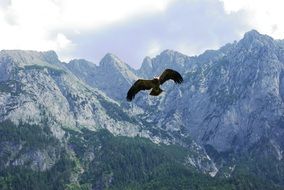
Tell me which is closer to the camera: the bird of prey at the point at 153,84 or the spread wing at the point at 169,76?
the bird of prey at the point at 153,84

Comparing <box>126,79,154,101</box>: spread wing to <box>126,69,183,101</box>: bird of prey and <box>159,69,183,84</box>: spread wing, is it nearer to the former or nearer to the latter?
<box>126,69,183,101</box>: bird of prey

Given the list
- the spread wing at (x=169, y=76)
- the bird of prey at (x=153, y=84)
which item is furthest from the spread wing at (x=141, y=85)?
the spread wing at (x=169, y=76)

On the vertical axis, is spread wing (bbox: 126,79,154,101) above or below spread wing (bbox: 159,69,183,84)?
below

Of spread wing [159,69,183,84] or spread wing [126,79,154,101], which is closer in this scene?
spread wing [126,79,154,101]

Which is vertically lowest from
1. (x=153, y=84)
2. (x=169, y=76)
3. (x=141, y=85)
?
(x=141, y=85)

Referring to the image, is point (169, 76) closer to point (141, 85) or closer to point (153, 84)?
point (153, 84)

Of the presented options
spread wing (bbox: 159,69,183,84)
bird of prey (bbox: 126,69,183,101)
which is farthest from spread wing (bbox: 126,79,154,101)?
spread wing (bbox: 159,69,183,84)

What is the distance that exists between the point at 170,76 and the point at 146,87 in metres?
1.59

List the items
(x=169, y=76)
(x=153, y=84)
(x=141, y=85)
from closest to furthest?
1. (x=153, y=84)
2. (x=141, y=85)
3. (x=169, y=76)

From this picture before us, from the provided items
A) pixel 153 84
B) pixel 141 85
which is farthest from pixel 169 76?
pixel 141 85

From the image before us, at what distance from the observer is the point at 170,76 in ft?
89.5

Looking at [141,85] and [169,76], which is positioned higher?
[169,76]

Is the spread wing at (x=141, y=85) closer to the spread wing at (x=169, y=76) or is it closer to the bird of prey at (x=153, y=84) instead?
the bird of prey at (x=153, y=84)

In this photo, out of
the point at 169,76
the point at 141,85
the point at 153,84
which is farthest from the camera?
the point at 169,76
